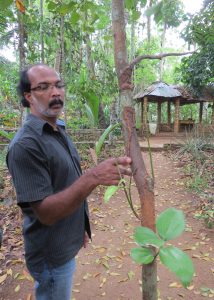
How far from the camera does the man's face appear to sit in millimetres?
1691

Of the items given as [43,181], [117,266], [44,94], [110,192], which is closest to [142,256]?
[110,192]

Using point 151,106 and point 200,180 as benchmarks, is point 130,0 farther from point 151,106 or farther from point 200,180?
point 151,106

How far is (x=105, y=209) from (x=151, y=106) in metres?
19.0

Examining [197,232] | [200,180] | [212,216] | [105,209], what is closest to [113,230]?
[105,209]

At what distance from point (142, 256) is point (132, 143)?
1.51 ft

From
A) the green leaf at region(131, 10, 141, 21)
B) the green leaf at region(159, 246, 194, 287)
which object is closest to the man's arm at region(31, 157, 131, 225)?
the green leaf at region(159, 246, 194, 287)

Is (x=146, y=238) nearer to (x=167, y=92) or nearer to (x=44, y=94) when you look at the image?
(x=44, y=94)

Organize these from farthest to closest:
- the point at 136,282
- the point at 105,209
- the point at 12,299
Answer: the point at 105,209
the point at 136,282
the point at 12,299

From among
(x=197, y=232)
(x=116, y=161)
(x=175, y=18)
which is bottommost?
(x=197, y=232)

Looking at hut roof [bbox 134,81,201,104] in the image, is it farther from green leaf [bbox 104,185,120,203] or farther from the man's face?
green leaf [bbox 104,185,120,203]

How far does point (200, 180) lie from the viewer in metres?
6.07

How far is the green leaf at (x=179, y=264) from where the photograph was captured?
68 cm

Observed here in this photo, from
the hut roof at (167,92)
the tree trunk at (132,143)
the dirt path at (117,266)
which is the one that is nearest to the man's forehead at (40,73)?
the tree trunk at (132,143)

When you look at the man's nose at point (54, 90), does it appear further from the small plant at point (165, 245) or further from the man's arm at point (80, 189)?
the small plant at point (165, 245)
